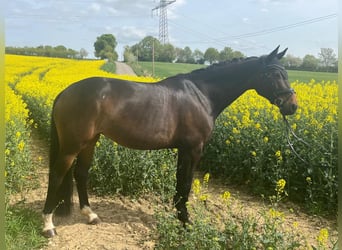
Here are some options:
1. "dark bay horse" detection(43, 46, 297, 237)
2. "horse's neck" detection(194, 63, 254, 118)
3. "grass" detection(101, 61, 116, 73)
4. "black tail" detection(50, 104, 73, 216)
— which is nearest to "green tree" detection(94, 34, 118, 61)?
"dark bay horse" detection(43, 46, 297, 237)

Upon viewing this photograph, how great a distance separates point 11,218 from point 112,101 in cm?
157

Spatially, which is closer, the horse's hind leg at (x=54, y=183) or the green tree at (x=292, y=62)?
the horse's hind leg at (x=54, y=183)

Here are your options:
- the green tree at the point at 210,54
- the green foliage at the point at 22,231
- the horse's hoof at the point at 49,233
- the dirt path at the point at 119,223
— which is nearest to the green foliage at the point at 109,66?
the green tree at the point at 210,54

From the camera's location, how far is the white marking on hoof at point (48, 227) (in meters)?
3.54

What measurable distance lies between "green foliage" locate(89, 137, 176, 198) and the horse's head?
1737mm

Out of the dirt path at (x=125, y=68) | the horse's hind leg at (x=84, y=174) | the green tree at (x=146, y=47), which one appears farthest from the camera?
the dirt path at (x=125, y=68)

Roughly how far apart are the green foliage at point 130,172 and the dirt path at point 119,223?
6.5 inches

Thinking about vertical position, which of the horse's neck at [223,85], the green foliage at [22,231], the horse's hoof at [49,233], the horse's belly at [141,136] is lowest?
the horse's hoof at [49,233]

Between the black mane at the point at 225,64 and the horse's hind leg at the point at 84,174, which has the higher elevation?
the black mane at the point at 225,64

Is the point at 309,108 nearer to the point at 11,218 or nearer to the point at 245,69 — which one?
the point at 245,69

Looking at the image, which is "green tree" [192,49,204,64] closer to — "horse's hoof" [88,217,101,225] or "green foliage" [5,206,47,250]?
"horse's hoof" [88,217,101,225]

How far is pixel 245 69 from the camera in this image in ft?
12.0

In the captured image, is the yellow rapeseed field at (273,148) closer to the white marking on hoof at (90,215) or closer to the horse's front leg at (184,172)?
the white marking on hoof at (90,215)

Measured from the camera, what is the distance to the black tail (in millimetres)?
3537
